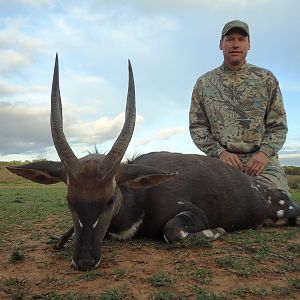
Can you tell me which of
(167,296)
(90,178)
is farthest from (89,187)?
(167,296)

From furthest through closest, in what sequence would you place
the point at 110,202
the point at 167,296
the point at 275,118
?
the point at 275,118
the point at 110,202
the point at 167,296

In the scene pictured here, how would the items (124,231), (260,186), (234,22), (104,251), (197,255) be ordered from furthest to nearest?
(234,22)
(260,186)
(124,231)
(104,251)
(197,255)

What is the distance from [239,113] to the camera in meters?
8.20

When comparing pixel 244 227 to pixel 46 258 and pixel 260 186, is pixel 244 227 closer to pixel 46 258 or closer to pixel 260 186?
pixel 260 186

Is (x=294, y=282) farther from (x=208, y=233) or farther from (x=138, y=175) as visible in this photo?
(x=138, y=175)

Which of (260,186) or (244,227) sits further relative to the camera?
(260,186)

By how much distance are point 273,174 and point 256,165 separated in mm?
441

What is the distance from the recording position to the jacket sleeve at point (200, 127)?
837 centimetres

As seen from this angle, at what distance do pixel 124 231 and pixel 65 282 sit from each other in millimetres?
1834

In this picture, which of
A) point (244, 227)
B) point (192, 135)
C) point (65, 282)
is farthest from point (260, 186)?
point (65, 282)

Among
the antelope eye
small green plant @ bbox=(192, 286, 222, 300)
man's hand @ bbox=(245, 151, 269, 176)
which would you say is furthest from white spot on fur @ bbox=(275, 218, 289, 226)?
small green plant @ bbox=(192, 286, 222, 300)

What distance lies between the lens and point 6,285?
393 cm

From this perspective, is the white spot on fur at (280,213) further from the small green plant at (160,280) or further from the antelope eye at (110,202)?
the small green plant at (160,280)

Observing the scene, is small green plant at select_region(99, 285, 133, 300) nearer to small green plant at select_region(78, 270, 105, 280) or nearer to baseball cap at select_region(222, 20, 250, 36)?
small green plant at select_region(78, 270, 105, 280)
